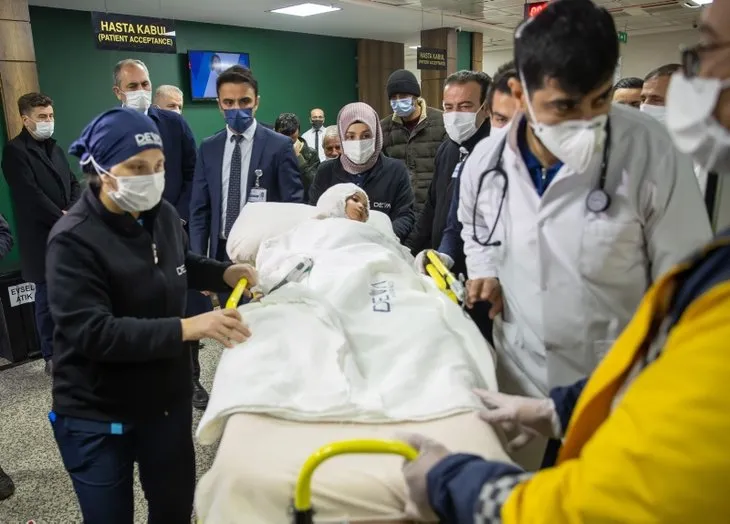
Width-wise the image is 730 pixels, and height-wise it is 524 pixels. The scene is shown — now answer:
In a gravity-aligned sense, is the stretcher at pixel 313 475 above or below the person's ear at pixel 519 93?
below

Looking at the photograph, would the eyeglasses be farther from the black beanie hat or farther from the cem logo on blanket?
the black beanie hat

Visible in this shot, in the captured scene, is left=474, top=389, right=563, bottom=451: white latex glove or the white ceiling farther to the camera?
the white ceiling

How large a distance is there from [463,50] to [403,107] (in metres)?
7.79

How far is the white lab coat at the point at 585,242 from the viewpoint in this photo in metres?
1.32

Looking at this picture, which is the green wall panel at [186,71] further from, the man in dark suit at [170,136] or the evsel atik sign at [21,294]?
the man in dark suit at [170,136]

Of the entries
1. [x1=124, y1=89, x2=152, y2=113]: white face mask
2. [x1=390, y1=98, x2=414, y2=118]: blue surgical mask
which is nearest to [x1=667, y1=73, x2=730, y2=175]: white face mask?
[x1=390, y1=98, x2=414, y2=118]: blue surgical mask

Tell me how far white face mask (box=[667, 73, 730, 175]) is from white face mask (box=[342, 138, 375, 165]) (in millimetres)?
2176

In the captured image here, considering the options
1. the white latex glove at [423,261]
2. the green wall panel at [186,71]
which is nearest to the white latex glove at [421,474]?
the white latex glove at [423,261]

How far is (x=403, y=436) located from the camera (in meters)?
1.02

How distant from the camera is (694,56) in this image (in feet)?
2.47

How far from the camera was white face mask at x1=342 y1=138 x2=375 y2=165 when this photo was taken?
288 cm

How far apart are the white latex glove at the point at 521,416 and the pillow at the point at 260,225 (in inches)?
46.7

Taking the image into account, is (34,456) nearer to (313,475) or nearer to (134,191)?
(134,191)

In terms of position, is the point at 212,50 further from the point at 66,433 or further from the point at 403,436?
the point at 403,436
